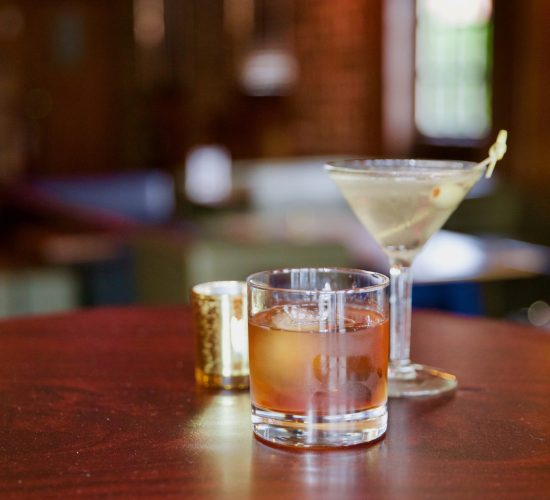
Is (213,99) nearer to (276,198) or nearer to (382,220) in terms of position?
(276,198)

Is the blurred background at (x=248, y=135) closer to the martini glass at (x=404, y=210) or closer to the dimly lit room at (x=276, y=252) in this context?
the dimly lit room at (x=276, y=252)

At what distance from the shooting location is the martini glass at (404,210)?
1.03 meters

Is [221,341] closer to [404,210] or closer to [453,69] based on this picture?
[404,210]

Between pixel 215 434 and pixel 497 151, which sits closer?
pixel 215 434

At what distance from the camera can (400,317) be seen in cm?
110

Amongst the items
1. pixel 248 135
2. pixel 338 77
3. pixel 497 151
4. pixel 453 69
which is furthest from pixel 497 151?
pixel 248 135

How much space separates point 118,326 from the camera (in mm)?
1424

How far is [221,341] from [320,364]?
0.79 feet

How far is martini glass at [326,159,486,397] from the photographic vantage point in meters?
1.03

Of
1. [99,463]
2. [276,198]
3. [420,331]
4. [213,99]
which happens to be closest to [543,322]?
[276,198]

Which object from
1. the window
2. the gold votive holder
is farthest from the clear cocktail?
the window

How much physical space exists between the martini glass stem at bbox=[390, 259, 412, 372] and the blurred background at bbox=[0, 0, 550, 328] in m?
1.97

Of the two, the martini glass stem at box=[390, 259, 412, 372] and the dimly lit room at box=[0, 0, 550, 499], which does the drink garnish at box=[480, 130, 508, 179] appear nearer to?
Result: the dimly lit room at box=[0, 0, 550, 499]

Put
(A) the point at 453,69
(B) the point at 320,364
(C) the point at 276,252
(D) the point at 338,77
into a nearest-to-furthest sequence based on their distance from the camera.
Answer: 1. (B) the point at 320,364
2. (C) the point at 276,252
3. (A) the point at 453,69
4. (D) the point at 338,77
